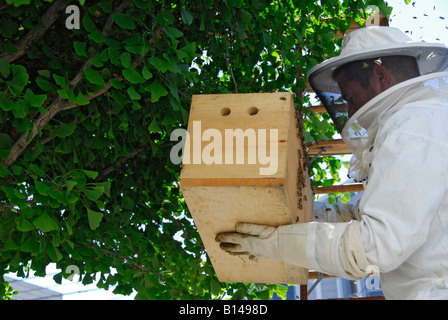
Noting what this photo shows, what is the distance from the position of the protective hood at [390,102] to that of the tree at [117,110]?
2.51ft

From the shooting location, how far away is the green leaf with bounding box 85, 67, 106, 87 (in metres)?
2.45

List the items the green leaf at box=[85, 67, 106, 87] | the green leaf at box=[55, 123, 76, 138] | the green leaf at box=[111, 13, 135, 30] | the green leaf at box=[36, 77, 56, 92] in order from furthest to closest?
1. the green leaf at box=[55, 123, 76, 138]
2. the green leaf at box=[36, 77, 56, 92]
3. the green leaf at box=[85, 67, 106, 87]
4. the green leaf at box=[111, 13, 135, 30]

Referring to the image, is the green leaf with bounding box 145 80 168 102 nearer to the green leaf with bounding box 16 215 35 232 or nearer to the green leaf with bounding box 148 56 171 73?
the green leaf with bounding box 148 56 171 73

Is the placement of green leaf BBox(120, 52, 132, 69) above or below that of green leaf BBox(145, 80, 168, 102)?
above

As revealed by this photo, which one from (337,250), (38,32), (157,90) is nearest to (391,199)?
(337,250)

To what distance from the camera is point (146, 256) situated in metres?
3.69

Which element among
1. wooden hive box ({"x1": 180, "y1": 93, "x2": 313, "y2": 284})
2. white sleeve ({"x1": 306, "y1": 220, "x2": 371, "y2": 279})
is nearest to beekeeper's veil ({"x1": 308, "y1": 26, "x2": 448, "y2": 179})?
wooden hive box ({"x1": 180, "y1": 93, "x2": 313, "y2": 284})

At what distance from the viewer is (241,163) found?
7.22ft

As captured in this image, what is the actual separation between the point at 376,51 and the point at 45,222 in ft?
5.57

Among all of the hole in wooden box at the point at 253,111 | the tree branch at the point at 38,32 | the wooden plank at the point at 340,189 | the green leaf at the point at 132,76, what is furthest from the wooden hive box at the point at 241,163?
the wooden plank at the point at 340,189

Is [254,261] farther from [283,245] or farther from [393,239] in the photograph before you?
[393,239]

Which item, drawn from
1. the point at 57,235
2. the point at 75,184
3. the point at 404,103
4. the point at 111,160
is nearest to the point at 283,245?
the point at 404,103

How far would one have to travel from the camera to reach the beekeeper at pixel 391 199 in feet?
6.34
